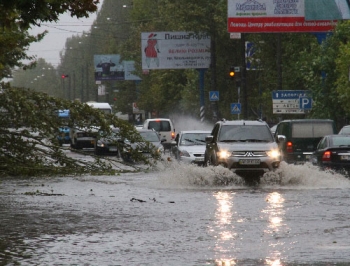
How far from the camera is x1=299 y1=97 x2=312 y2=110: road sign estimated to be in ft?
169

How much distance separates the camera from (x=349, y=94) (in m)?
47.2

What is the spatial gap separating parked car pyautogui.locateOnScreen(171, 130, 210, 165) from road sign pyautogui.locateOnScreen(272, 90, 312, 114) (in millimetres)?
14802

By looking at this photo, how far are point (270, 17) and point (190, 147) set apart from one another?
2564 cm

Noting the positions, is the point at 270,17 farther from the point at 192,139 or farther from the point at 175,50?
the point at 192,139

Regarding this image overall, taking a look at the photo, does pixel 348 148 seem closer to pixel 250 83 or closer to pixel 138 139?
pixel 138 139

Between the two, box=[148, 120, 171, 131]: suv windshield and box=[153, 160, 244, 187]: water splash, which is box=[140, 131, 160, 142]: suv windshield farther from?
Result: box=[153, 160, 244, 187]: water splash

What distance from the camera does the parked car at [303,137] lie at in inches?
1451

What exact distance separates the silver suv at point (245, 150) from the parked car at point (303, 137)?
9552 mm

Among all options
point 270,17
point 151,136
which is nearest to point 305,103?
point 270,17

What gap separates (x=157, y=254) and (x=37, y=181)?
1567 cm

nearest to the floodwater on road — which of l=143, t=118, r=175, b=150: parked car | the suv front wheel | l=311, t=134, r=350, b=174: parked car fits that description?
the suv front wheel

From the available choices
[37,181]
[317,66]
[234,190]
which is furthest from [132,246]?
[317,66]

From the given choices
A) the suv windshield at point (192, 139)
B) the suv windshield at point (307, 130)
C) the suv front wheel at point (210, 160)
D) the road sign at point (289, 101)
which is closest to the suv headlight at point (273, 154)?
the suv front wheel at point (210, 160)

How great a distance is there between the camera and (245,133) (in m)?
27.3
